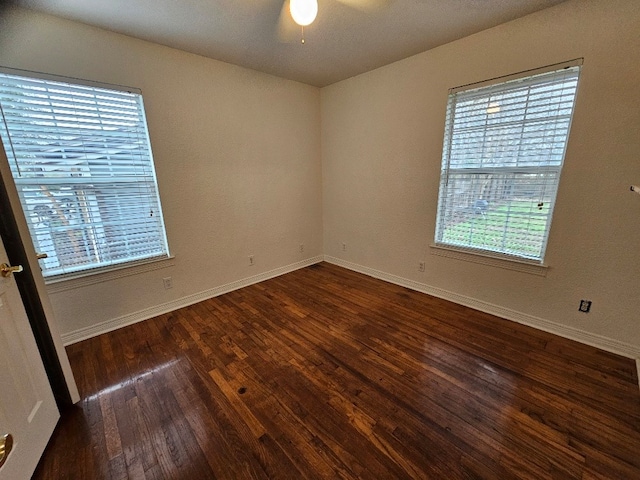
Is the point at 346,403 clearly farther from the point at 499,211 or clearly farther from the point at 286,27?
the point at 286,27

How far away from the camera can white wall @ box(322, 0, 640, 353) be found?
1.83 metres

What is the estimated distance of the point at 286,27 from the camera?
2.12 meters

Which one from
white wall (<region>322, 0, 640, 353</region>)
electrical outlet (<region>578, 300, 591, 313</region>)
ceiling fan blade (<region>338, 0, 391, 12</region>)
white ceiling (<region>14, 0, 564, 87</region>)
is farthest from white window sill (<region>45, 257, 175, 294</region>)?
electrical outlet (<region>578, 300, 591, 313</region>)

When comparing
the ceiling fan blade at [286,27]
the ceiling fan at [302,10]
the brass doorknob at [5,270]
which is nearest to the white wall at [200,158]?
the ceiling fan blade at [286,27]

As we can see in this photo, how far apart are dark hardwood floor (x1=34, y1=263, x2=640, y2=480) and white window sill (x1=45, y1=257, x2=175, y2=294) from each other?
0.50 m

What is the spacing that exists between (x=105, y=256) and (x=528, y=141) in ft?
12.4

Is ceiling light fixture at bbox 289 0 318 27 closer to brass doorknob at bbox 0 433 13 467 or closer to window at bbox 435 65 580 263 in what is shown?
window at bbox 435 65 580 263

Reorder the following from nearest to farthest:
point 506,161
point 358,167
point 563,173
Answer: point 563,173 → point 506,161 → point 358,167

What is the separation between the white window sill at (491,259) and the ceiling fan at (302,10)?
2.23 m

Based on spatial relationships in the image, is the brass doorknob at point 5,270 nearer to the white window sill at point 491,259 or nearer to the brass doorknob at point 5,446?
the brass doorknob at point 5,446

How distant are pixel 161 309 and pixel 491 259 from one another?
11.0 feet

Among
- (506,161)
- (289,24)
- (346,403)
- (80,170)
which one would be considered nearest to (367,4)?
(289,24)

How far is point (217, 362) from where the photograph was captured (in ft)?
6.53

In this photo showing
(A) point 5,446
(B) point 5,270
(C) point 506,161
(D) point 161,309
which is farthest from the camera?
(D) point 161,309
